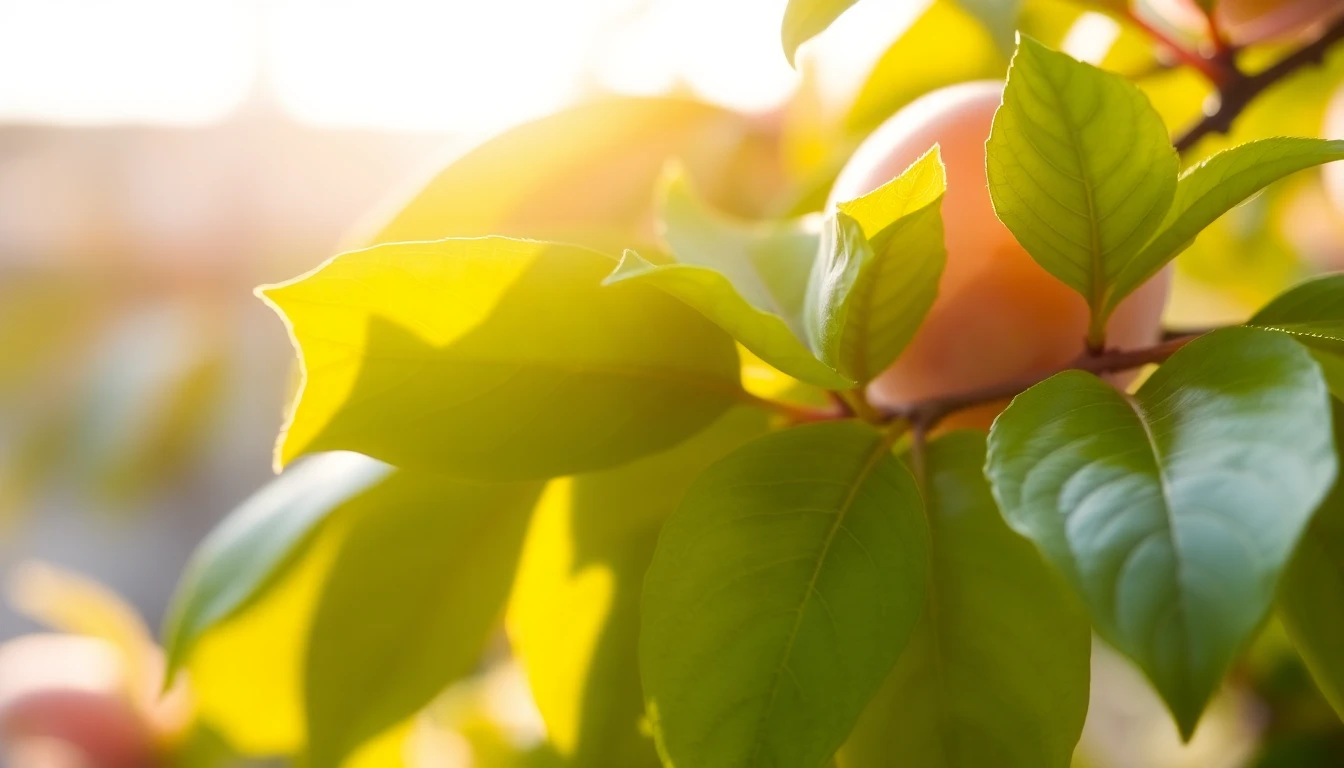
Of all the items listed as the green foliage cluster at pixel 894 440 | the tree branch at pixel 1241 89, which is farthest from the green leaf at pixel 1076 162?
the tree branch at pixel 1241 89

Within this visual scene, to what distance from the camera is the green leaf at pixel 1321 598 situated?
0.16 m

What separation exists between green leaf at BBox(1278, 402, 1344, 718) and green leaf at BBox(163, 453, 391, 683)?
18 centimetres

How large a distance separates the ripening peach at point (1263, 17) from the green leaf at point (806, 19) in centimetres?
12

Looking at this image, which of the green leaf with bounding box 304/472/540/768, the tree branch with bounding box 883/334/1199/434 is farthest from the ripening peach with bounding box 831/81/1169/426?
the green leaf with bounding box 304/472/540/768

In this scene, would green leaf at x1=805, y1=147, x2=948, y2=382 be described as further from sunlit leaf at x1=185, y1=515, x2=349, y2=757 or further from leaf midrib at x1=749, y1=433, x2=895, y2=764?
sunlit leaf at x1=185, y1=515, x2=349, y2=757

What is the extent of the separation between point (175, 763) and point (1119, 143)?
1.38 ft

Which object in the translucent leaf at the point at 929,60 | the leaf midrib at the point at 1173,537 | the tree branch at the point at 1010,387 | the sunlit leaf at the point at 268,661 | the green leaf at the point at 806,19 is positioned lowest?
the sunlit leaf at the point at 268,661

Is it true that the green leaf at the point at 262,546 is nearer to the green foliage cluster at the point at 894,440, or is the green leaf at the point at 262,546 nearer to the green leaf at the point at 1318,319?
the green foliage cluster at the point at 894,440

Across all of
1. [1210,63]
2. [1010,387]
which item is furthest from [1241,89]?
[1010,387]

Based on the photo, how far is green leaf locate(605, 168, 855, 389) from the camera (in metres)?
0.16

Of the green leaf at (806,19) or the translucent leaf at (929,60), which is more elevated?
the green leaf at (806,19)

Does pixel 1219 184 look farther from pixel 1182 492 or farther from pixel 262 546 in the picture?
pixel 262 546

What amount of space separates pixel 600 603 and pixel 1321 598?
0.14m

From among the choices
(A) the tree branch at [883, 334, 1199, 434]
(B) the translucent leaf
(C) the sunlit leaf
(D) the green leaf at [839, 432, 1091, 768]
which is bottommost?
(C) the sunlit leaf
